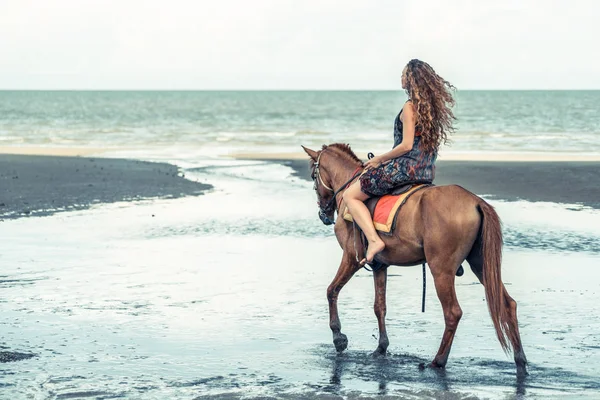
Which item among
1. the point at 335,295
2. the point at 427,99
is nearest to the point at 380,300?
the point at 335,295

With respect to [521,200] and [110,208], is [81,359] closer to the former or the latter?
[110,208]

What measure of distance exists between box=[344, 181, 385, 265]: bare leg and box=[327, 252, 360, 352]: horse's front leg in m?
0.19

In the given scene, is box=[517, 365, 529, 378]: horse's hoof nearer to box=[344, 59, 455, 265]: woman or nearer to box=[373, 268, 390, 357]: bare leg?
box=[373, 268, 390, 357]: bare leg

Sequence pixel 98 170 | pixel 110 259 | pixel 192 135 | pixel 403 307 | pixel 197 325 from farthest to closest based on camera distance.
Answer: pixel 192 135 → pixel 98 170 → pixel 110 259 → pixel 403 307 → pixel 197 325

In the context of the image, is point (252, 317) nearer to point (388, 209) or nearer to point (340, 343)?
point (340, 343)

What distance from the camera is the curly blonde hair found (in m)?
7.77

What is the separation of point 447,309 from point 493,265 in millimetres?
507

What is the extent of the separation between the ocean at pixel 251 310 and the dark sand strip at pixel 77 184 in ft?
3.57

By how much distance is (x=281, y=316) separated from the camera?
9422mm

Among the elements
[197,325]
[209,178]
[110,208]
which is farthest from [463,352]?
[209,178]

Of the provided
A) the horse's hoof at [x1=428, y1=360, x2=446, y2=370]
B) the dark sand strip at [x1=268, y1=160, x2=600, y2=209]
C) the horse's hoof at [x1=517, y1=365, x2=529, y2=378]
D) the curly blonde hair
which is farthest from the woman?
the dark sand strip at [x1=268, y1=160, x2=600, y2=209]

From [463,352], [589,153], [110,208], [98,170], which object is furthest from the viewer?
[589,153]

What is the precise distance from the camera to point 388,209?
784cm

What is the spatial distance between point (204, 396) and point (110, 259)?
6.34 meters
